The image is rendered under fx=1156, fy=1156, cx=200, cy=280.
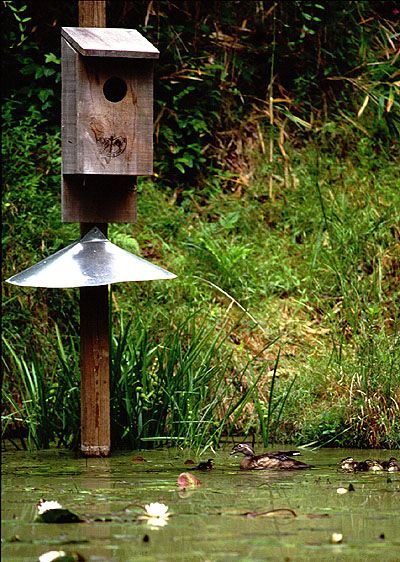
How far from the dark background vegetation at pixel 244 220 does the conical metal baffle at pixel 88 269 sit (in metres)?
0.63

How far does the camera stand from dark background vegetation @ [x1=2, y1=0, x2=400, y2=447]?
601 centimetres

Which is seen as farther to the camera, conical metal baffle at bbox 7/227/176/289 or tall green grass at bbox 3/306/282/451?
tall green grass at bbox 3/306/282/451

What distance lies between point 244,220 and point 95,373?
133 inches

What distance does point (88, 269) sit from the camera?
5.29m

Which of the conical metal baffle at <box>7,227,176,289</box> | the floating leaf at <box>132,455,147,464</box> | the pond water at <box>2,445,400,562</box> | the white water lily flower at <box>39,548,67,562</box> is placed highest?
the conical metal baffle at <box>7,227,176,289</box>

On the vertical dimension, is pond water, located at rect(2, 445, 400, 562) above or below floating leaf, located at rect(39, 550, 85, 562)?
below

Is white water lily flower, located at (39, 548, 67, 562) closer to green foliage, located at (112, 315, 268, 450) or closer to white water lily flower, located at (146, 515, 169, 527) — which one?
white water lily flower, located at (146, 515, 169, 527)

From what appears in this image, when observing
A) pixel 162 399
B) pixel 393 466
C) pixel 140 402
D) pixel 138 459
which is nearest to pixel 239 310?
pixel 162 399

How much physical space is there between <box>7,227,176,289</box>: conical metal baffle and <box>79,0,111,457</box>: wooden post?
0.71 feet

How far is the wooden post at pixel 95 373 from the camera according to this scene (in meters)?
5.47

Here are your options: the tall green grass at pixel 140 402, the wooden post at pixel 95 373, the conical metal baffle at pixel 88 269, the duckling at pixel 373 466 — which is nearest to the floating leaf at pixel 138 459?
the wooden post at pixel 95 373

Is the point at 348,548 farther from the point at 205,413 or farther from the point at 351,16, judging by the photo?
the point at 351,16

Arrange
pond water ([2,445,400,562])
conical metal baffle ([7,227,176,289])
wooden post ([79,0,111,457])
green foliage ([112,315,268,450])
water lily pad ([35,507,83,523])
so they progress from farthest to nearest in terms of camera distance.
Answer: green foliage ([112,315,268,450])
wooden post ([79,0,111,457])
conical metal baffle ([7,227,176,289])
water lily pad ([35,507,83,523])
pond water ([2,445,400,562])

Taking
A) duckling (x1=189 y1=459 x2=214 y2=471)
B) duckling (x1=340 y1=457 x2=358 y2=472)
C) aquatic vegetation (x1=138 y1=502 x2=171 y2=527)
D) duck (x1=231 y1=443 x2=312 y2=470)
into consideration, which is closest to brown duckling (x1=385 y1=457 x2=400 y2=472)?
duckling (x1=340 y1=457 x2=358 y2=472)
